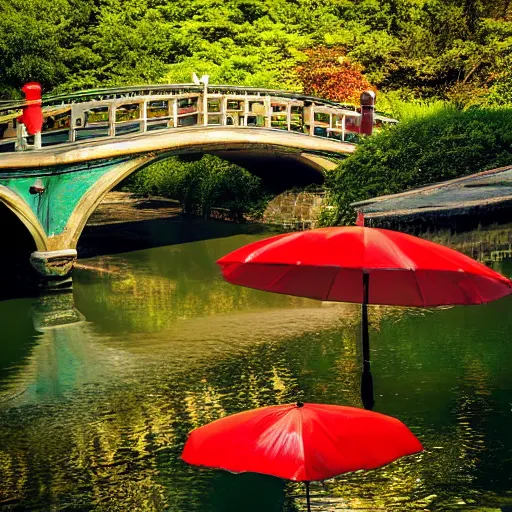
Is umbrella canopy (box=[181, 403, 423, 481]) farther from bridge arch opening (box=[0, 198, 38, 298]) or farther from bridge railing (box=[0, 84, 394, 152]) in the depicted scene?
bridge arch opening (box=[0, 198, 38, 298])

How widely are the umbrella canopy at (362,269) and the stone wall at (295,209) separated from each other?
2204cm

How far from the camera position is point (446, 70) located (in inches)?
1652

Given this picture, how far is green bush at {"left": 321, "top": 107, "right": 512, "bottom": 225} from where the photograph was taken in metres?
28.7

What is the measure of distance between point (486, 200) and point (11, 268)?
37.3 ft

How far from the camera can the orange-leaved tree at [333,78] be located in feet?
132

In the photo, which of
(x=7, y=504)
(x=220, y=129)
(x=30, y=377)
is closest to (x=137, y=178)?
(x=220, y=129)

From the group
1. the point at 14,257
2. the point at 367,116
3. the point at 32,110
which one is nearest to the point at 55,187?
the point at 32,110

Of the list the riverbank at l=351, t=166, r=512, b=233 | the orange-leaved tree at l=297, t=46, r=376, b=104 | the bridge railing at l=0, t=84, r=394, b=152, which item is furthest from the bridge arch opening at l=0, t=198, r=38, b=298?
the orange-leaved tree at l=297, t=46, r=376, b=104

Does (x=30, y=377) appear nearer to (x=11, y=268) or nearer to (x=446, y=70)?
(x=11, y=268)

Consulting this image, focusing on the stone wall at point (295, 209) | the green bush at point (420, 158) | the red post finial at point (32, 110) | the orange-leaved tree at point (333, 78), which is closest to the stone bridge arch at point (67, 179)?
the red post finial at point (32, 110)

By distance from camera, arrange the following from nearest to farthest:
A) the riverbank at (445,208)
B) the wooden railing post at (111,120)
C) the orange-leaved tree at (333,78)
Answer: the riverbank at (445,208)
the wooden railing post at (111,120)
the orange-leaved tree at (333,78)

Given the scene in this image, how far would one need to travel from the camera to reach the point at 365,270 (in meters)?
11.8

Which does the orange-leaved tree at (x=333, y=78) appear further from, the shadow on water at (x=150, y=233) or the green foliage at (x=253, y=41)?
the shadow on water at (x=150, y=233)

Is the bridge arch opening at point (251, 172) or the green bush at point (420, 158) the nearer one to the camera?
the green bush at point (420, 158)
